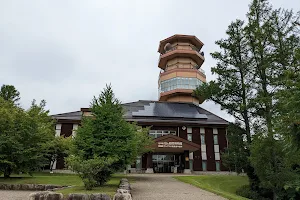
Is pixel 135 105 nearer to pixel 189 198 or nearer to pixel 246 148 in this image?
pixel 246 148

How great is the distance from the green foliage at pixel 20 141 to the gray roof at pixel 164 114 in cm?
1048

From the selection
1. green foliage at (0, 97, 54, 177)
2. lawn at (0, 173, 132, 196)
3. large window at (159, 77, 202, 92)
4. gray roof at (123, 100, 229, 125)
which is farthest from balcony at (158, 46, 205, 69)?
lawn at (0, 173, 132, 196)

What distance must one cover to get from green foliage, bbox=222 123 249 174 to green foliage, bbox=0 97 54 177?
15298mm

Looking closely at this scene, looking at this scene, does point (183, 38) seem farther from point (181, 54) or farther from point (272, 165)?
point (272, 165)

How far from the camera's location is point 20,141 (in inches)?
723

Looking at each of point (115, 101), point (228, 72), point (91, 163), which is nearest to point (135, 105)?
point (228, 72)

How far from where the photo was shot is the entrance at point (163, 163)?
29.2m

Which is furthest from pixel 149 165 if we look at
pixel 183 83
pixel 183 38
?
pixel 183 38

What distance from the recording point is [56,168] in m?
A: 28.0

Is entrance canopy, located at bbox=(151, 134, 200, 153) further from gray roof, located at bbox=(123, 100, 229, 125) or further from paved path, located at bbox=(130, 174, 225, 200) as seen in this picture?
paved path, located at bbox=(130, 174, 225, 200)

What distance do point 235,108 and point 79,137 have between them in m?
14.3

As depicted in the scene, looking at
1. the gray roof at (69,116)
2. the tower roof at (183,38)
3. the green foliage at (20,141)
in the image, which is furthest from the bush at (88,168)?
the tower roof at (183,38)

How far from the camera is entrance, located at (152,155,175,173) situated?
95.8ft

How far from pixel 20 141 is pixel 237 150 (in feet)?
56.7
